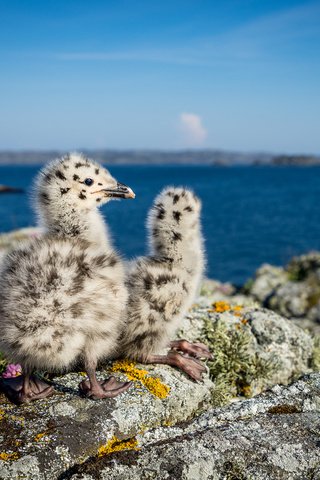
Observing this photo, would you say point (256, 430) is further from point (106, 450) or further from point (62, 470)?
point (62, 470)

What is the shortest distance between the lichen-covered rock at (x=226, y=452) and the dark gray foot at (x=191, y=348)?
147 centimetres

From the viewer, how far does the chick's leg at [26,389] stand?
14.8 feet

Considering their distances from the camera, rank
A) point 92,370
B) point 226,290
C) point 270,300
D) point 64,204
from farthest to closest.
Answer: point 226,290 < point 270,300 < point 64,204 < point 92,370

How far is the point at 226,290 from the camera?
17.6 meters

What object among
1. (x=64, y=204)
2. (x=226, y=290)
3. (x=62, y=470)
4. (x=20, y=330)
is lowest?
(x=226, y=290)

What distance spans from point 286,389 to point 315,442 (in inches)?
36.9

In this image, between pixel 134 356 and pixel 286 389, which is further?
pixel 134 356

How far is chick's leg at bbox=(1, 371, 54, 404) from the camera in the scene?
4.52 meters

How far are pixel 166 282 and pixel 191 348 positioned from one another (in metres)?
0.89

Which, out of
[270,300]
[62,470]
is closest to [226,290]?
[270,300]

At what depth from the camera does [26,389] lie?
4531 mm

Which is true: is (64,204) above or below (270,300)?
above

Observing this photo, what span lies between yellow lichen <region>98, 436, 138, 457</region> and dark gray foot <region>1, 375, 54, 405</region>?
820 mm

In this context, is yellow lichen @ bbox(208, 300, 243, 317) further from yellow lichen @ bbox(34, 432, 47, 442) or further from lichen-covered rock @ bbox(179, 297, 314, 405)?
yellow lichen @ bbox(34, 432, 47, 442)
